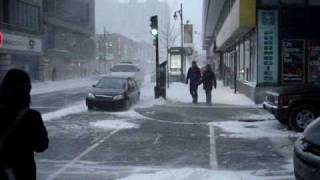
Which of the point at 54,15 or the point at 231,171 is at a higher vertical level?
the point at 54,15

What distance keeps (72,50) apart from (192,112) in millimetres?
54667

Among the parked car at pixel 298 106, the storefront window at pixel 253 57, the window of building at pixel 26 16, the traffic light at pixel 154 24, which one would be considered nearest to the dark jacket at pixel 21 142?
the parked car at pixel 298 106

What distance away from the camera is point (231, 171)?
9117mm

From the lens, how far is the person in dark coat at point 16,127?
4367 mm

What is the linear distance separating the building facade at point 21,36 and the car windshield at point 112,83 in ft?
78.8

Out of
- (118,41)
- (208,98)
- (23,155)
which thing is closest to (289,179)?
(23,155)

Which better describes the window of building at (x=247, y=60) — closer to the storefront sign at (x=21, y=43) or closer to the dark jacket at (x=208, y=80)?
the dark jacket at (x=208, y=80)

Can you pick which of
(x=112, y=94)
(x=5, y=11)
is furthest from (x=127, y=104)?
(x=5, y=11)

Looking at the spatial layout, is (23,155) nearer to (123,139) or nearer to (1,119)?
(1,119)

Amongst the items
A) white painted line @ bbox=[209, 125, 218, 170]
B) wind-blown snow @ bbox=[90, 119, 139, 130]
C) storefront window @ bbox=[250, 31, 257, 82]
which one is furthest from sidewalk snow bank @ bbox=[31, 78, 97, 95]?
white painted line @ bbox=[209, 125, 218, 170]

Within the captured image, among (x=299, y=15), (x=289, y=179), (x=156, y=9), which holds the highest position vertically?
(x=156, y=9)

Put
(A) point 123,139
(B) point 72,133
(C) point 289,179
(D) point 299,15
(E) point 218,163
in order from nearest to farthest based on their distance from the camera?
(C) point 289,179 → (E) point 218,163 → (A) point 123,139 → (B) point 72,133 → (D) point 299,15

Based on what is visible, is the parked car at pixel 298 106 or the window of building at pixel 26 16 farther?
the window of building at pixel 26 16

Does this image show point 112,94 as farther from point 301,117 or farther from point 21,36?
point 21,36
